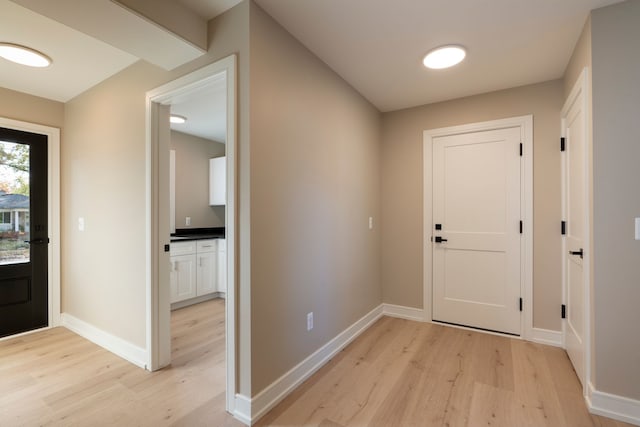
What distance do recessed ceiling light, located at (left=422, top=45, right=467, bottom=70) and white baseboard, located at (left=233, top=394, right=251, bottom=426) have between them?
8.70 ft

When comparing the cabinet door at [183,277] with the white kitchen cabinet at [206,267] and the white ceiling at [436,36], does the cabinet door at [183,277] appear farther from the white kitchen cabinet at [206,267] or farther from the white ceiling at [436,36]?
the white ceiling at [436,36]

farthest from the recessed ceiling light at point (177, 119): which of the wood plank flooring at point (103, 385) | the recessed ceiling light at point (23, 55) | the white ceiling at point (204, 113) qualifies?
the wood plank flooring at point (103, 385)

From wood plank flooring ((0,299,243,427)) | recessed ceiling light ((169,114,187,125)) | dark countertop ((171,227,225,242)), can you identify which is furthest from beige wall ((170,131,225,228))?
wood plank flooring ((0,299,243,427))

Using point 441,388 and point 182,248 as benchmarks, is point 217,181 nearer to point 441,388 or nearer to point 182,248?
point 182,248

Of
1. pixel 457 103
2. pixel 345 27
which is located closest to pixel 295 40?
pixel 345 27

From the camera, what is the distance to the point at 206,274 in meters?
4.06

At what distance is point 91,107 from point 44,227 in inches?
53.8

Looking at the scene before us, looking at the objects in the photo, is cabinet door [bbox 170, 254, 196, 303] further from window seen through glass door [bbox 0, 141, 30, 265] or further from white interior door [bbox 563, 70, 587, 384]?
white interior door [bbox 563, 70, 587, 384]

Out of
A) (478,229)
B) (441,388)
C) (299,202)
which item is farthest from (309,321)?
(478,229)

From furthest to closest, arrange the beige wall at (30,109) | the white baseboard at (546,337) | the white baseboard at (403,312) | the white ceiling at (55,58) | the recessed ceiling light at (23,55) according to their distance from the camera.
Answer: the white baseboard at (403,312) → the beige wall at (30,109) → the white baseboard at (546,337) → the recessed ceiling light at (23,55) → the white ceiling at (55,58)

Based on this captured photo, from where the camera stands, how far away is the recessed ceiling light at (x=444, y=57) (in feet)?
7.09

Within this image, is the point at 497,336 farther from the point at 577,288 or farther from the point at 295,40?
the point at 295,40

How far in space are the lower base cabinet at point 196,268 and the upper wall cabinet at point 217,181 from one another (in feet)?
2.84

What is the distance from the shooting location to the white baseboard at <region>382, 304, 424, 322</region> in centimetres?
328
